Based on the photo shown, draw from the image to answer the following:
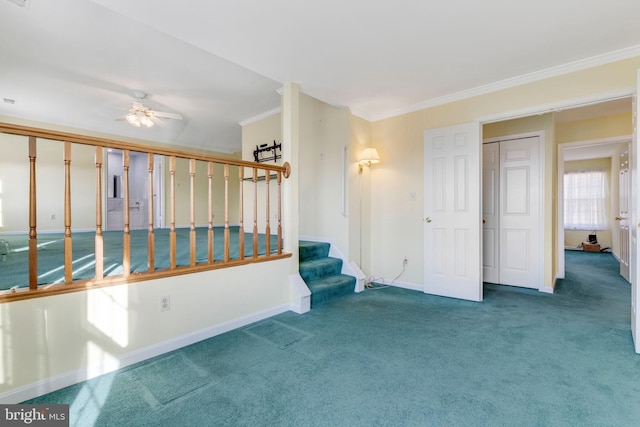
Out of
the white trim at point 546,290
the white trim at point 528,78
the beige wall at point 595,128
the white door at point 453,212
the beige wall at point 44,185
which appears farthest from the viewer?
the beige wall at point 44,185

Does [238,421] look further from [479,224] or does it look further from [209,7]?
[479,224]

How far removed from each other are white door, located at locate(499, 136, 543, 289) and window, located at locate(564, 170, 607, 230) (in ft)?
18.1

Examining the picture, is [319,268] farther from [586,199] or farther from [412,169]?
[586,199]

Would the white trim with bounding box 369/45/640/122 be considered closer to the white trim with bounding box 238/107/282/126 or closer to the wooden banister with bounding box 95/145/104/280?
the white trim with bounding box 238/107/282/126

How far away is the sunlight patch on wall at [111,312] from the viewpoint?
1830 millimetres

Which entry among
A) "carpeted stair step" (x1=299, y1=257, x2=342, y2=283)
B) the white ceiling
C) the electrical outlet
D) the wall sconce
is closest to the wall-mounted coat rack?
the white ceiling

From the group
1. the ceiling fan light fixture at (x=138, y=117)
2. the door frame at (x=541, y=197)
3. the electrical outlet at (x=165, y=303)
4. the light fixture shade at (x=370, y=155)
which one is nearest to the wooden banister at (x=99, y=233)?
the electrical outlet at (x=165, y=303)

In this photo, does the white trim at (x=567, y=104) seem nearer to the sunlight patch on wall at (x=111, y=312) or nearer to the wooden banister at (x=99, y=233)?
the wooden banister at (x=99, y=233)

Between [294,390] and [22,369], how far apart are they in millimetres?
1535

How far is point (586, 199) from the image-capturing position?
296 inches

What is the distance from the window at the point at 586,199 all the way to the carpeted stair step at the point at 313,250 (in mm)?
7708

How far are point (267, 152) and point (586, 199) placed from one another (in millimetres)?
8456

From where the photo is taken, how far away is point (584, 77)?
270 centimetres

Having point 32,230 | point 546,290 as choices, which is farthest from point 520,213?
point 32,230
